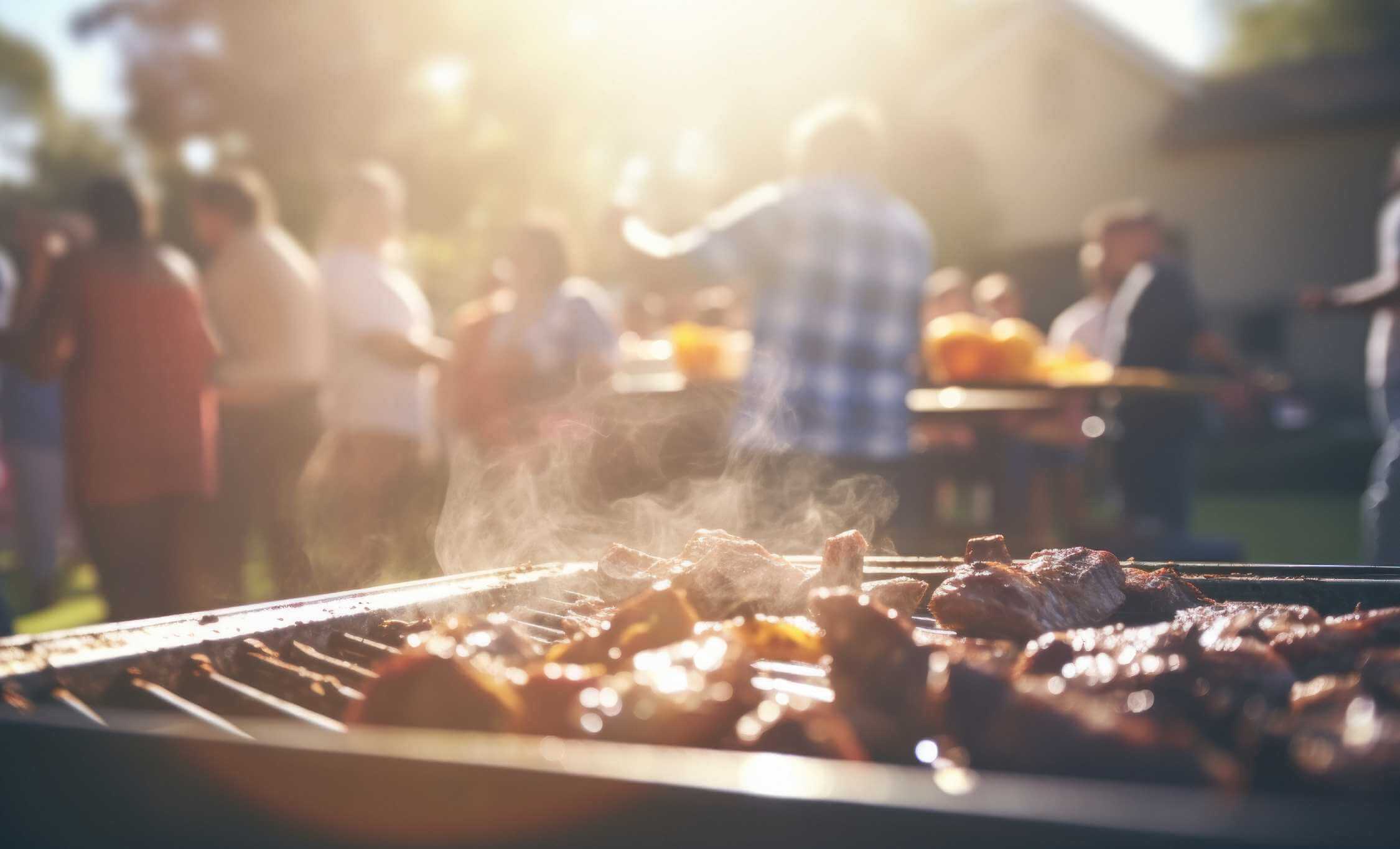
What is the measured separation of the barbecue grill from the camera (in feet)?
2.99

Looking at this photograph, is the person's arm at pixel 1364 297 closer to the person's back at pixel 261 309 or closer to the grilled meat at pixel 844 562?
the grilled meat at pixel 844 562

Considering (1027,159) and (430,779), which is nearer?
(430,779)

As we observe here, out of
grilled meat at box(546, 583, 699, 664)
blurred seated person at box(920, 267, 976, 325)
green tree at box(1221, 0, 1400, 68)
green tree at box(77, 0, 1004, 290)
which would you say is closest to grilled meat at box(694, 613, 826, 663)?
grilled meat at box(546, 583, 699, 664)

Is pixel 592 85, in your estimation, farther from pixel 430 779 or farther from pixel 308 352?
pixel 430 779

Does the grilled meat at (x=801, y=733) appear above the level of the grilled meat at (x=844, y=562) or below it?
below

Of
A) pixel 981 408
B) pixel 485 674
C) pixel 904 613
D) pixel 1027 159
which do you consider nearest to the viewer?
pixel 485 674

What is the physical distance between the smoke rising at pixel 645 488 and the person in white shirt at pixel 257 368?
0.90 m

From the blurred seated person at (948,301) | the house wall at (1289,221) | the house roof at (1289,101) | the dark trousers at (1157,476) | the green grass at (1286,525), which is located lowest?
the green grass at (1286,525)

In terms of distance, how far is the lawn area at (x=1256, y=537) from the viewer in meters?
7.02

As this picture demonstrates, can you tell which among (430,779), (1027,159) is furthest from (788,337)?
(1027,159)

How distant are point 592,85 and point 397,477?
52.4 ft

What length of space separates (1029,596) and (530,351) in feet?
13.1

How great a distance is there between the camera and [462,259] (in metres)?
21.6

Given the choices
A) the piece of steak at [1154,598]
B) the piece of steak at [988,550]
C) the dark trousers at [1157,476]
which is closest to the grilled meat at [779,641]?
the piece of steak at [988,550]
